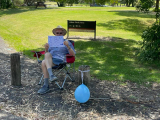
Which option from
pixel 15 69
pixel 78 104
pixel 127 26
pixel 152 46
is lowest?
pixel 78 104

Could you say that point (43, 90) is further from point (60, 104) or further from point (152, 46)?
point (152, 46)

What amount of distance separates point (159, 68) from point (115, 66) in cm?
131

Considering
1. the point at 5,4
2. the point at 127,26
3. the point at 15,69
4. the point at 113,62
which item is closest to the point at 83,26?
the point at 113,62

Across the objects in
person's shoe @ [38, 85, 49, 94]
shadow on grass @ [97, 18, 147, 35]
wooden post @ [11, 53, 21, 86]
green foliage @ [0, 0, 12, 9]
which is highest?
green foliage @ [0, 0, 12, 9]

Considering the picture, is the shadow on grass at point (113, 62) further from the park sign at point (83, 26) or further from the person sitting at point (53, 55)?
the person sitting at point (53, 55)

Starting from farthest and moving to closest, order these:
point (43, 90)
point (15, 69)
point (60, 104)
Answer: point (15, 69) < point (43, 90) < point (60, 104)

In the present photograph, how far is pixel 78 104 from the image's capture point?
4137mm

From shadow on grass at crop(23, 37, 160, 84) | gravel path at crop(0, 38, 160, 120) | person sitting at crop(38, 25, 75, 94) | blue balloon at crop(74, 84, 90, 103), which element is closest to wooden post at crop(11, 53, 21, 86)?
gravel path at crop(0, 38, 160, 120)

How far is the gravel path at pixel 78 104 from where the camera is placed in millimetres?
3750

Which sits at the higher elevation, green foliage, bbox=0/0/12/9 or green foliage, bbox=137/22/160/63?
green foliage, bbox=0/0/12/9

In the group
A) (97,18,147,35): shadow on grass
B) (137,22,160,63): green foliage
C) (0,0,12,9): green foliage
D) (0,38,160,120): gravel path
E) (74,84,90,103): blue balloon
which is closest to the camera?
(0,38,160,120): gravel path

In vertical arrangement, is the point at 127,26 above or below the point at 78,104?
above

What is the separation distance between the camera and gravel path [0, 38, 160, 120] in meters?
3.75

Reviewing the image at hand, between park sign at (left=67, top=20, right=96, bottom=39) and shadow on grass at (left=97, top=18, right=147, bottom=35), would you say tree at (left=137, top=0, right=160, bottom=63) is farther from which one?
shadow on grass at (left=97, top=18, right=147, bottom=35)
